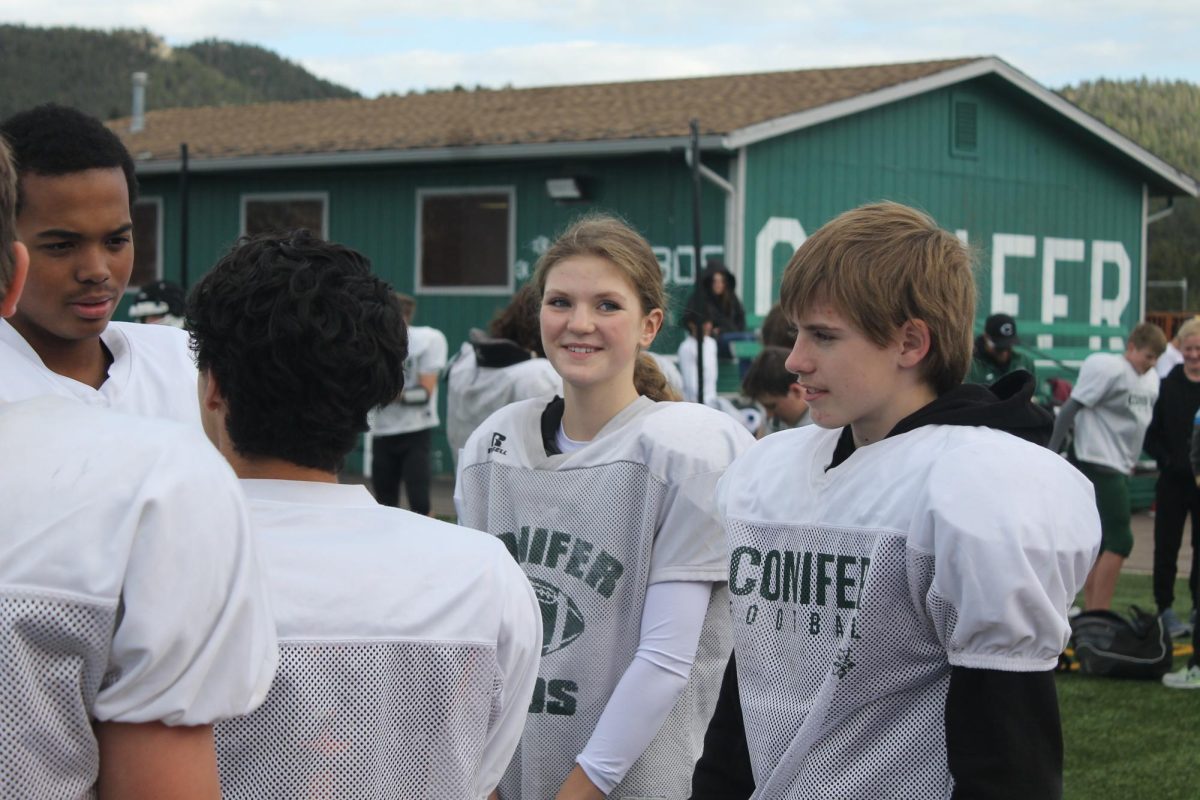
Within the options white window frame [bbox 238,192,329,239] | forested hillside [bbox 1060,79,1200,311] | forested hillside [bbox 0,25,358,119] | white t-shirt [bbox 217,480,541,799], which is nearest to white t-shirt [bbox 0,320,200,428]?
white t-shirt [bbox 217,480,541,799]

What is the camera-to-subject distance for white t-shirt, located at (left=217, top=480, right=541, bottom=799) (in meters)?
1.85

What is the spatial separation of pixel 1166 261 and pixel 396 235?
4769 cm

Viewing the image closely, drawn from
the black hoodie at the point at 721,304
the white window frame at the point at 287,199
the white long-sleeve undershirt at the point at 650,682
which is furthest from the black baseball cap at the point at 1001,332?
the white window frame at the point at 287,199

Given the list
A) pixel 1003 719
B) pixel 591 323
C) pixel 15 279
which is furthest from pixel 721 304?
pixel 15 279

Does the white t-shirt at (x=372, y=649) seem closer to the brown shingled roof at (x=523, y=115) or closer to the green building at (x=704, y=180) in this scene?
the green building at (x=704, y=180)

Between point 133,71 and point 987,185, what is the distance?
80.2m

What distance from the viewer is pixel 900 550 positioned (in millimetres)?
2209

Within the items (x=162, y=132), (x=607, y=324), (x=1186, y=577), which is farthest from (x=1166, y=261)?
(x=607, y=324)

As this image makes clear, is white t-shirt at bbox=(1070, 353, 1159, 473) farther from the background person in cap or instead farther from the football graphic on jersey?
the football graphic on jersey

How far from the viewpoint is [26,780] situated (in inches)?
54.3

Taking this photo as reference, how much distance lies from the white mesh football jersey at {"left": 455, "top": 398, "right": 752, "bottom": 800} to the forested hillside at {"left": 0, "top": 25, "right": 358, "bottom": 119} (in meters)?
80.7

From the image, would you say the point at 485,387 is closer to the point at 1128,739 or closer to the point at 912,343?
the point at 1128,739

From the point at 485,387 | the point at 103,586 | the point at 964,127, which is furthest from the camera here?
the point at 964,127

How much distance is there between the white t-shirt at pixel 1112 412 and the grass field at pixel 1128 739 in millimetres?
1442
